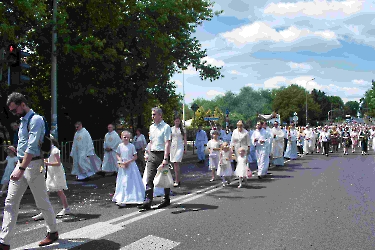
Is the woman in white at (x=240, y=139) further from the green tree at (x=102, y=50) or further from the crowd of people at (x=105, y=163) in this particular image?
the green tree at (x=102, y=50)

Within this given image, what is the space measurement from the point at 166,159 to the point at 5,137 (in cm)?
920

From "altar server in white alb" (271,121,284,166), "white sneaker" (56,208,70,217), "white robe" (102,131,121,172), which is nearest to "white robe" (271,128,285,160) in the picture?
"altar server in white alb" (271,121,284,166)

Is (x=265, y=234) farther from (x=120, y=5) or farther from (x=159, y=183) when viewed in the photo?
(x=120, y=5)

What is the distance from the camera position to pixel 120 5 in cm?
1817

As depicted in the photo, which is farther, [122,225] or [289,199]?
[289,199]

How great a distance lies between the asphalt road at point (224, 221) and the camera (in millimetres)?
5298

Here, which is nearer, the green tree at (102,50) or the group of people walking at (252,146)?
the group of people walking at (252,146)

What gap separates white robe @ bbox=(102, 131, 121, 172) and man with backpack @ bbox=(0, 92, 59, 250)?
331 inches

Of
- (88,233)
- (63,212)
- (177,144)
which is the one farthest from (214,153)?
(88,233)

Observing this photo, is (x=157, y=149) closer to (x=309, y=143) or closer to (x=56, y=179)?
(x=56, y=179)

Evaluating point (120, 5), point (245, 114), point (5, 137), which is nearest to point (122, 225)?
point (5, 137)

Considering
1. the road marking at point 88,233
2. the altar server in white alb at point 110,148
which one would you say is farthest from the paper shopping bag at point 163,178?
the altar server in white alb at point 110,148

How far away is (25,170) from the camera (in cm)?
509

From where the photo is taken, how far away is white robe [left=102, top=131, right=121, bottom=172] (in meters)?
13.7
